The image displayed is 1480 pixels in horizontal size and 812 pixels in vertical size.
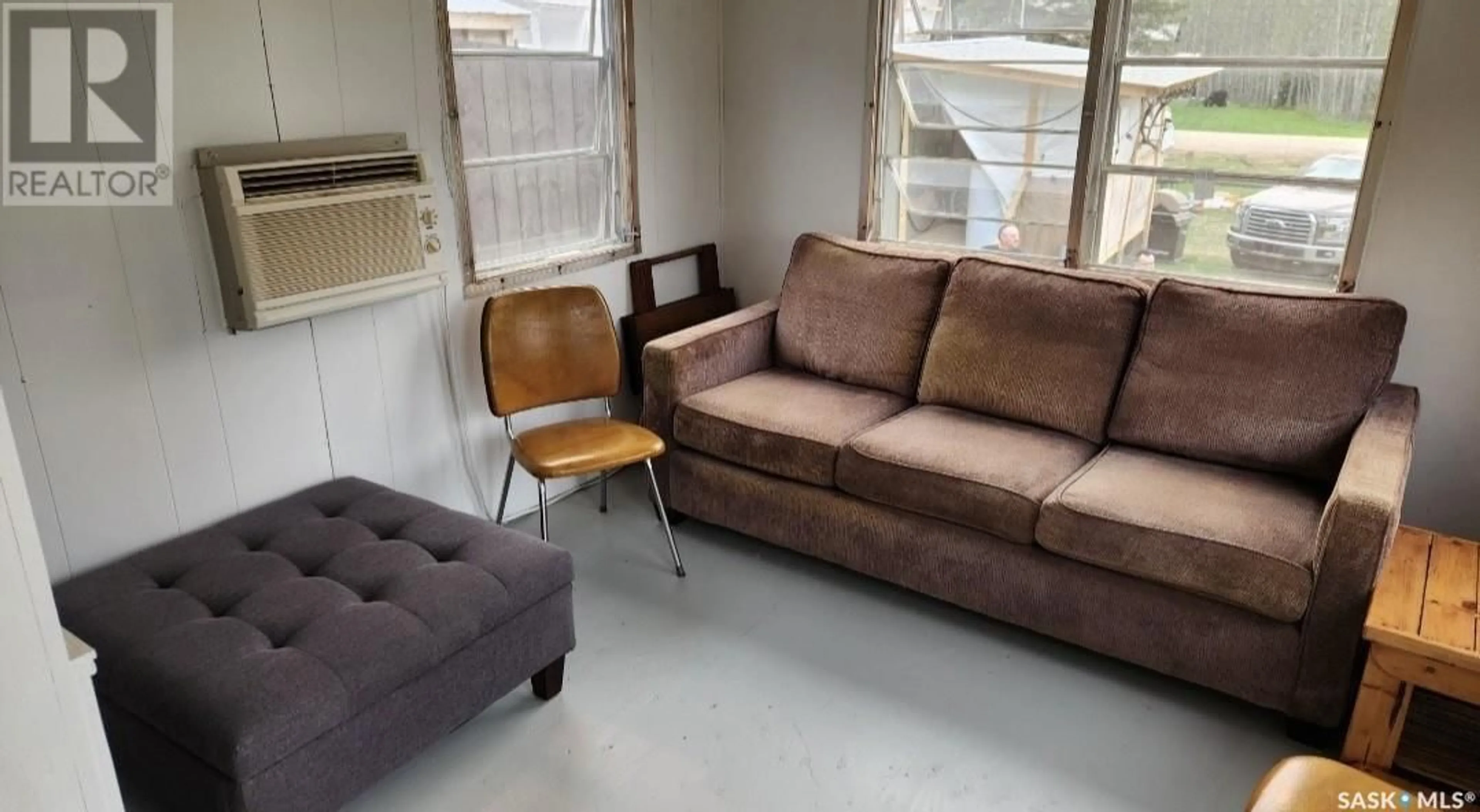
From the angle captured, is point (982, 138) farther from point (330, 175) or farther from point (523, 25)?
point (330, 175)

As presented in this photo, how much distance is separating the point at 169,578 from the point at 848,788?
4.89ft

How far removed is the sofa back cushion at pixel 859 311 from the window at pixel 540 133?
0.62 m

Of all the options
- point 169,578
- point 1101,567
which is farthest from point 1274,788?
point 169,578

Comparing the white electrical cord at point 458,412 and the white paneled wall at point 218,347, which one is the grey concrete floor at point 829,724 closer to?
the white electrical cord at point 458,412

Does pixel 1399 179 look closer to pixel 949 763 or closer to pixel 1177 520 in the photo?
pixel 1177 520

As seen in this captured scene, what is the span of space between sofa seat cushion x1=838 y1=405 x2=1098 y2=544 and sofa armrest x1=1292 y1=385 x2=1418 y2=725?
0.60m

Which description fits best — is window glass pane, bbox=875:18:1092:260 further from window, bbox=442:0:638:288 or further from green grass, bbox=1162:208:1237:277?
window, bbox=442:0:638:288

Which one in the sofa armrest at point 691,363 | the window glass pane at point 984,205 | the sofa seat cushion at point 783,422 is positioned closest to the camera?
the sofa seat cushion at point 783,422

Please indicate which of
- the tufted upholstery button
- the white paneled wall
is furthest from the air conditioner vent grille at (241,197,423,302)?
the tufted upholstery button

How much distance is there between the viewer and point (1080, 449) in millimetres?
2611

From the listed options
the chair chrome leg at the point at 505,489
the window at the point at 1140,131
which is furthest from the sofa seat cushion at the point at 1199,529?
the chair chrome leg at the point at 505,489

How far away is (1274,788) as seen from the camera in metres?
1.34

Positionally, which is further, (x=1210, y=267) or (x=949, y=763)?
(x=1210, y=267)

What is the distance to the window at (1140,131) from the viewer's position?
2.56 meters
